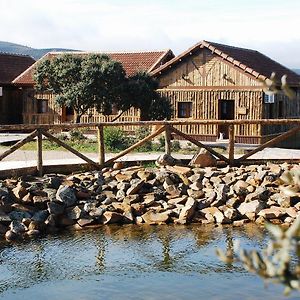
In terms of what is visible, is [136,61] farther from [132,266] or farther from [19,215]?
[132,266]

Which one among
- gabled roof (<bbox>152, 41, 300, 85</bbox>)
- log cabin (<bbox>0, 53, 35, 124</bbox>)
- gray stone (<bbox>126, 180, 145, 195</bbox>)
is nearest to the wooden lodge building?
gabled roof (<bbox>152, 41, 300, 85</bbox>)

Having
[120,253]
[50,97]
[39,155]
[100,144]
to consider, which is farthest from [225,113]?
[120,253]

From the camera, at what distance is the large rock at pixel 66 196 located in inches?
576

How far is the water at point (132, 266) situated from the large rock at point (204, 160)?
11.6ft

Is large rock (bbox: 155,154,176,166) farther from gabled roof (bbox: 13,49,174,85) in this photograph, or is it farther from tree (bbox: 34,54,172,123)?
gabled roof (bbox: 13,49,174,85)

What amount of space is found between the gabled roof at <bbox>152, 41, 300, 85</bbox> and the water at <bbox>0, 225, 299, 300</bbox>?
1465cm

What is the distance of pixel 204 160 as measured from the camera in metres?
17.3

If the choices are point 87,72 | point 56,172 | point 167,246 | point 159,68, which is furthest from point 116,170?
point 159,68

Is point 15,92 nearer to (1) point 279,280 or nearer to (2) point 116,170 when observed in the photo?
(2) point 116,170

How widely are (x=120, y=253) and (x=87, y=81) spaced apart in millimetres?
16012

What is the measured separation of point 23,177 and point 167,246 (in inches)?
191

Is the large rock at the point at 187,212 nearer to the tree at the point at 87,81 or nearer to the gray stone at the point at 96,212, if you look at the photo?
the gray stone at the point at 96,212

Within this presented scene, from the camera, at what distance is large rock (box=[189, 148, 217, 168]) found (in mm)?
17281

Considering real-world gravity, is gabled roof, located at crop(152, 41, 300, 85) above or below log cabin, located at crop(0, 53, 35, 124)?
above
